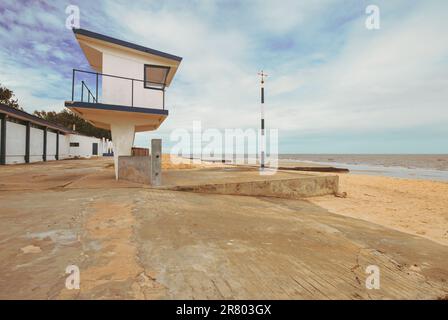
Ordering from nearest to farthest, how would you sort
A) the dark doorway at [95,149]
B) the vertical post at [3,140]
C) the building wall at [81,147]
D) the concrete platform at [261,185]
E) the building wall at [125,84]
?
the concrete platform at [261,185] → the building wall at [125,84] → the vertical post at [3,140] → the building wall at [81,147] → the dark doorway at [95,149]

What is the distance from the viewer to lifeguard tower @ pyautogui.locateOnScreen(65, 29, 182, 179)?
955 centimetres

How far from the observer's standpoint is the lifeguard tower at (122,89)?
31.3 feet

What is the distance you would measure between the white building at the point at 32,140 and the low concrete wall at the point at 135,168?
13997mm

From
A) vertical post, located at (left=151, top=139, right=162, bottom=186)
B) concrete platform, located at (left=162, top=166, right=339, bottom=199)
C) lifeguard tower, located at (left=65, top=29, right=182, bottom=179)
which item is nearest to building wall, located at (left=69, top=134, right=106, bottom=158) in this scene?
lifeguard tower, located at (left=65, top=29, right=182, bottom=179)

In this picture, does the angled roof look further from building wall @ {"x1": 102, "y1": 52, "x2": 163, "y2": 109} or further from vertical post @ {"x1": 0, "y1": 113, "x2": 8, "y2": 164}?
vertical post @ {"x1": 0, "y1": 113, "x2": 8, "y2": 164}

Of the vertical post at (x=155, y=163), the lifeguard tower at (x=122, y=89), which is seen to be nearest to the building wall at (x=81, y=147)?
the lifeguard tower at (x=122, y=89)

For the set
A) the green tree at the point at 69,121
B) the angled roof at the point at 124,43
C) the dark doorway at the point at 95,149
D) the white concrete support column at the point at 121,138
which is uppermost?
the green tree at the point at 69,121

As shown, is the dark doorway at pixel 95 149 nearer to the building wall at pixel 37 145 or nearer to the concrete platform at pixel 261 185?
the building wall at pixel 37 145

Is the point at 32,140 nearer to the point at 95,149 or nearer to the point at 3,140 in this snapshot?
the point at 3,140

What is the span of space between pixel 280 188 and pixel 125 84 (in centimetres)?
790

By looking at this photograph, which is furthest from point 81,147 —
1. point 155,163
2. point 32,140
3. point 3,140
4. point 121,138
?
point 155,163

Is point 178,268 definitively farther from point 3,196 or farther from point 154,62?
point 154,62
